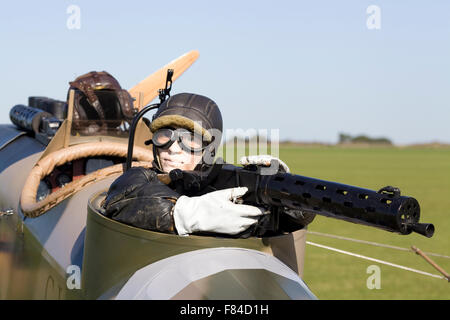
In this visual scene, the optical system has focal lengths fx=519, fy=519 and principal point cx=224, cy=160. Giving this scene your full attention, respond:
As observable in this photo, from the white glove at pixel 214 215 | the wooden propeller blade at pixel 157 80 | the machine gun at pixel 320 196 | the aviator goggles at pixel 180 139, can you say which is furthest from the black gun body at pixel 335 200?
the wooden propeller blade at pixel 157 80

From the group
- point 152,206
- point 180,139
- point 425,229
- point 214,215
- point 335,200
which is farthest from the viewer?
point 180,139

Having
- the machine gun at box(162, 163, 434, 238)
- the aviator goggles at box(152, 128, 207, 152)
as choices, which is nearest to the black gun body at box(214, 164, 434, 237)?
the machine gun at box(162, 163, 434, 238)

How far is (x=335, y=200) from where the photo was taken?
257cm

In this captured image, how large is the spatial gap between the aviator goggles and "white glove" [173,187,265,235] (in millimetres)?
710

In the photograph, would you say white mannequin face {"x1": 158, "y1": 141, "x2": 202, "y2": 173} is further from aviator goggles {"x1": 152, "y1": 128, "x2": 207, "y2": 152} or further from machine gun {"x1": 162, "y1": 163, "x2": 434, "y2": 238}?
machine gun {"x1": 162, "y1": 163, "x2": 434, "y2": 238}

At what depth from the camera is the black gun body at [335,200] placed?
238 centimetres

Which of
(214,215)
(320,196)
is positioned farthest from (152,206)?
(320,196)

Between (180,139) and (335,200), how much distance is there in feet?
4.10

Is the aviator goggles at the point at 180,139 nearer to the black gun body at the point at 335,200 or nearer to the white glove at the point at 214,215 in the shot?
the black gun body at the point at 335,200

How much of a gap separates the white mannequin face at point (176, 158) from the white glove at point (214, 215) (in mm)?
699

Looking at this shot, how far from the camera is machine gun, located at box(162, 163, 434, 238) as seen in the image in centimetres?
239

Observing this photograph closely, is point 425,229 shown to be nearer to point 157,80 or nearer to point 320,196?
point 320,196

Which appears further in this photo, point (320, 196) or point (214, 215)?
point (214, 215)
